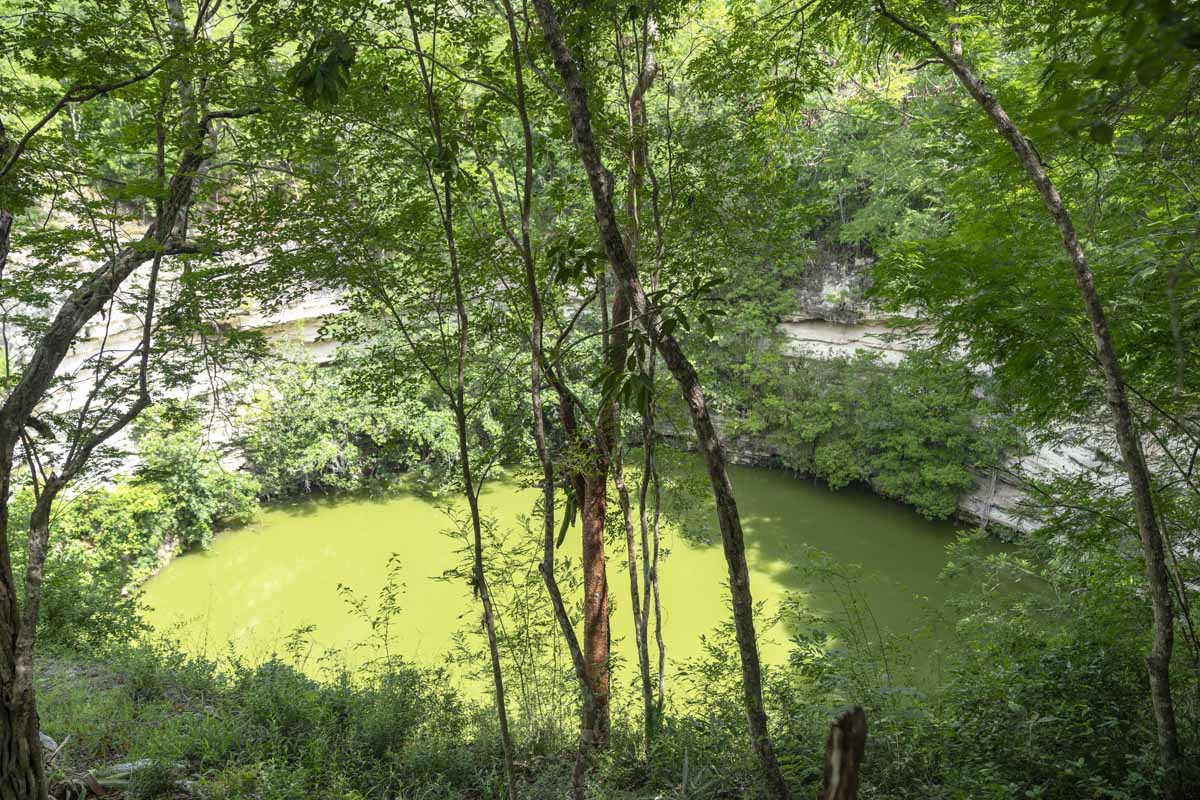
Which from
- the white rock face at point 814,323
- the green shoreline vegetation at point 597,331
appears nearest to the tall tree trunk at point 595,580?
the green shoreline vegetation at point 597,331

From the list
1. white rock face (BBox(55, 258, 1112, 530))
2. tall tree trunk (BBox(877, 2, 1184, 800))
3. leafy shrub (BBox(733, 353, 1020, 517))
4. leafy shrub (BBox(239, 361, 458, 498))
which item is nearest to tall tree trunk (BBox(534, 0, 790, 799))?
tall tree trunk (BBox(877, 2, 1184, 800))

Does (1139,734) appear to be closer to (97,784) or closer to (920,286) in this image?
(920,286)

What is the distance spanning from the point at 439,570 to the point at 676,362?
9.30 meters

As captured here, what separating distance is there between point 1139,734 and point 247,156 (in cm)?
462

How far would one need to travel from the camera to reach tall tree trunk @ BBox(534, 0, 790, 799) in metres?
1.92

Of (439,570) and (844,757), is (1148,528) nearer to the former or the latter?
(844,757)

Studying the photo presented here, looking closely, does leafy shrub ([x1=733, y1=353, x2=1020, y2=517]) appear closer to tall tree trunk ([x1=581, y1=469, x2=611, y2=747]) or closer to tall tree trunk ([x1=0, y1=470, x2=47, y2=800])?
tall tree trunk ([x1=581, y1=469, x2=611, y2=747])

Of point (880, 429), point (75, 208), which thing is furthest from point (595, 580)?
point (880, 429)

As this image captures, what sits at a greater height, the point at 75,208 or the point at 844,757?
the point at 75,208

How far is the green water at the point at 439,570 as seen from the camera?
856 centimetres

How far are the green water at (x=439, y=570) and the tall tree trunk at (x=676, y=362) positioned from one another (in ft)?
15.5

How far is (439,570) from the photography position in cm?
1052

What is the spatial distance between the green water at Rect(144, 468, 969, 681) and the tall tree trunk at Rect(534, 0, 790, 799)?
4.73 meters

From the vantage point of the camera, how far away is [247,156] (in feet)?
12.0
